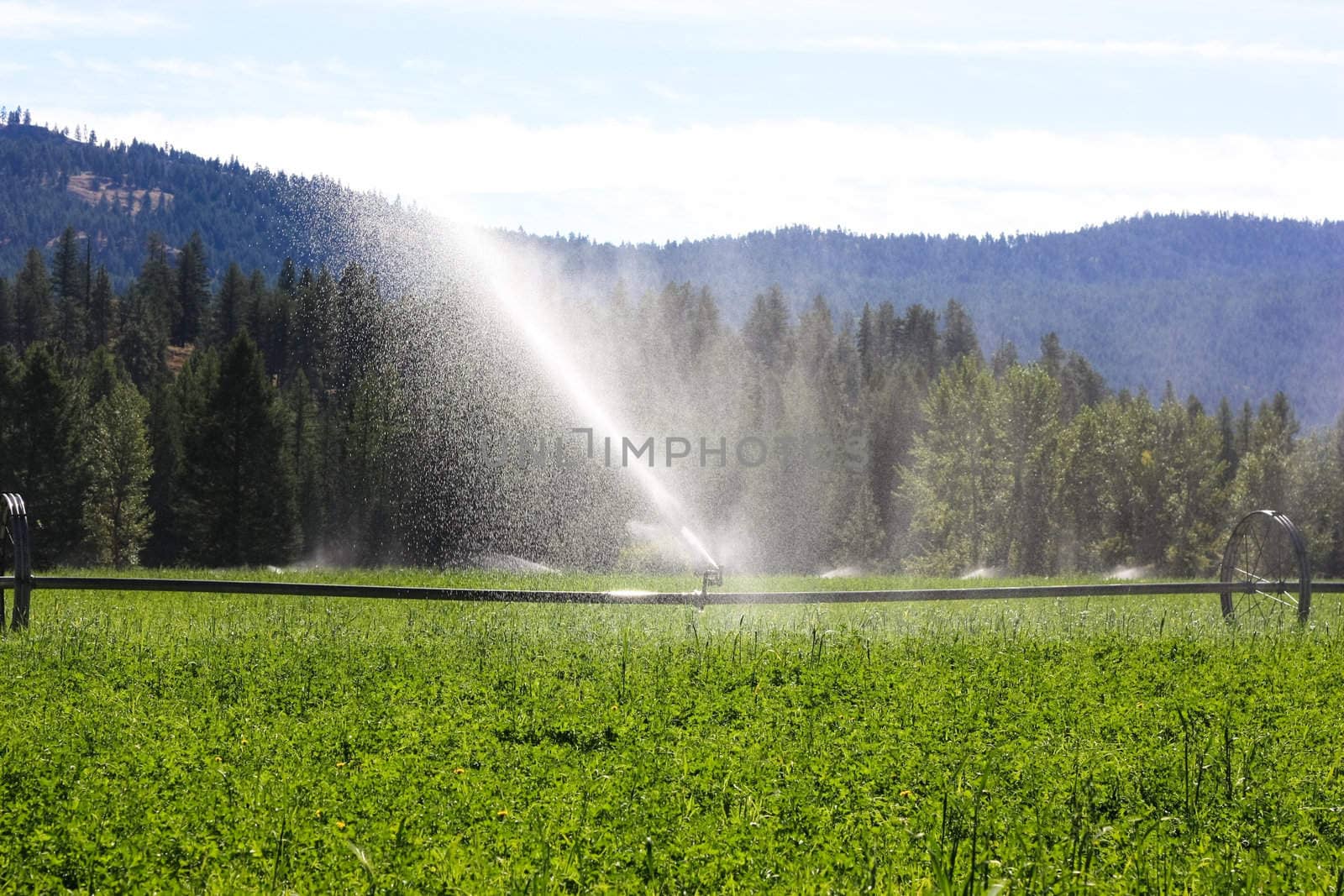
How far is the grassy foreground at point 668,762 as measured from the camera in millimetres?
7398

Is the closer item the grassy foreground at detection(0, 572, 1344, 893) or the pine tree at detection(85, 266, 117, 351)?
the grassy foreground at detection(0, 572, 1344, 893)

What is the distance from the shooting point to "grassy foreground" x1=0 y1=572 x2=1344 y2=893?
740cm

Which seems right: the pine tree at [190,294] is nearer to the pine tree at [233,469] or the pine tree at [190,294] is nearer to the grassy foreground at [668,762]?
the pine tree at [233,469]

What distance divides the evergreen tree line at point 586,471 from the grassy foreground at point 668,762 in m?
31.8

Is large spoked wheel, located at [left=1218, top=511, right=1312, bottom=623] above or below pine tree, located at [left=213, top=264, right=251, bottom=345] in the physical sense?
below

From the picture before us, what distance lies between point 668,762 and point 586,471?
44362mm

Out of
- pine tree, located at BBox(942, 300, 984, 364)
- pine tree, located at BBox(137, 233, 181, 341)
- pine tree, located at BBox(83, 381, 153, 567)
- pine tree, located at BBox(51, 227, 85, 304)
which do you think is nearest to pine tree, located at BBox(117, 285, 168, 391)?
pine tree, located at BBox(137, 233, 181, 341)

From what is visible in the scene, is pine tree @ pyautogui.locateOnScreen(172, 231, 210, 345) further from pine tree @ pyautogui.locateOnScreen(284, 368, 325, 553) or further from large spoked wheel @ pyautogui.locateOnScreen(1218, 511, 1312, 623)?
large spoked wheel @ pyautogui.locateOnScreen(1218, 511, 1312, 623)

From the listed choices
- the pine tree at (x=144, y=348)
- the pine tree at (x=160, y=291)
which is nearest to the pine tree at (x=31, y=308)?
the pine tree at (x=160, y=291)

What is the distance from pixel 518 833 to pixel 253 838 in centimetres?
164

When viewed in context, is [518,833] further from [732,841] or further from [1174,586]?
[1174,586]

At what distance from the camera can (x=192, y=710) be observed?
11430 millimetres

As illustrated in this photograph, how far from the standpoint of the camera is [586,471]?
53.8 m

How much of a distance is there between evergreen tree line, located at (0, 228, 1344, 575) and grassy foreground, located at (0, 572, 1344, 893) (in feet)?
104
